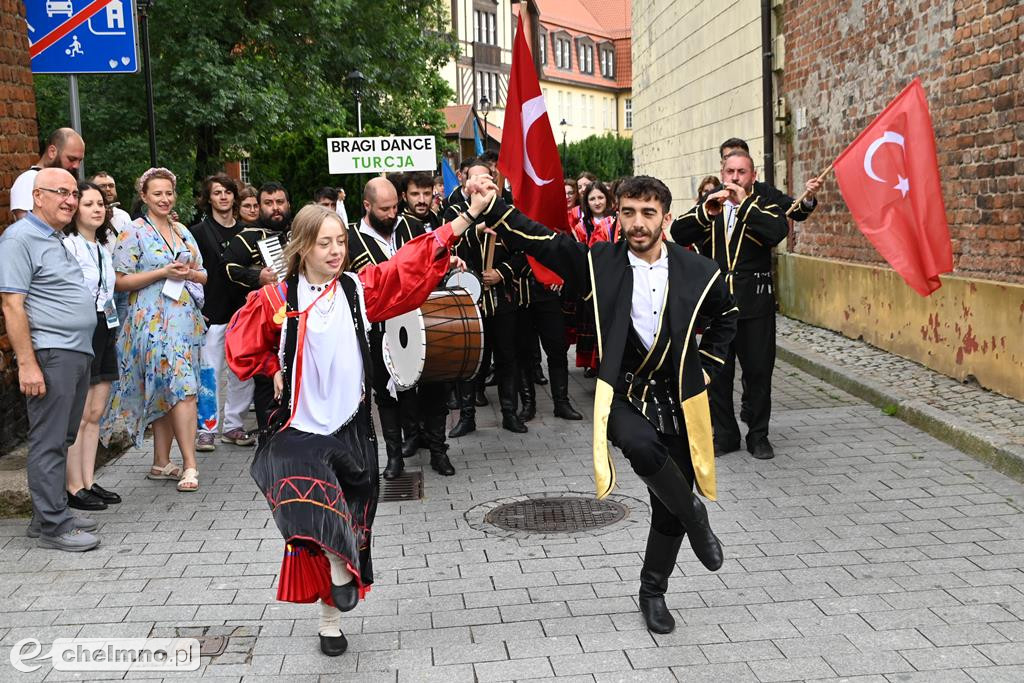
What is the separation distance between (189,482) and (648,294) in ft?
12.9

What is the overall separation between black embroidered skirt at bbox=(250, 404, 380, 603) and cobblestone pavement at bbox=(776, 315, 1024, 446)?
15.4 ft

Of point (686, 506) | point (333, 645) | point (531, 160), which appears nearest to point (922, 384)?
point (531, 160)

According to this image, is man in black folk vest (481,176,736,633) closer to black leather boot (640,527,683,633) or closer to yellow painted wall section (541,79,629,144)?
black leather boot (640,527,683,633)

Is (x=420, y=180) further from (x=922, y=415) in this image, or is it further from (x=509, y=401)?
(x=922, y=415)

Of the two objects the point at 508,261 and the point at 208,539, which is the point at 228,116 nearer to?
the point at 508,261

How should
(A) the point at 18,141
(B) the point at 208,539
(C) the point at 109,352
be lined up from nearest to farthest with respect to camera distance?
(B) the point at 208,539 → (C) the point at 109,352 → (A) the point at 18,141

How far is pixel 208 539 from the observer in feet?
21.8

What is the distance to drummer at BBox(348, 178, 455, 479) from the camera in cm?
797

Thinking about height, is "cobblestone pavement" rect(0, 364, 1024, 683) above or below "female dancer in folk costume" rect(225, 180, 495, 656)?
below

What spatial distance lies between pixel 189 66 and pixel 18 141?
15070mm

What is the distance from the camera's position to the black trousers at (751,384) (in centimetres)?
840

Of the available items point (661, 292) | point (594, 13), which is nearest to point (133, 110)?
point (661, 292)

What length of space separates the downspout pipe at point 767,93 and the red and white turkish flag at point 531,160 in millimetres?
8989

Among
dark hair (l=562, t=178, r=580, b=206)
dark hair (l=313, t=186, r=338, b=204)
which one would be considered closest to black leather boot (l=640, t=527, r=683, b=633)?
dark hair (l=313, t=186, r=338, b=204)
